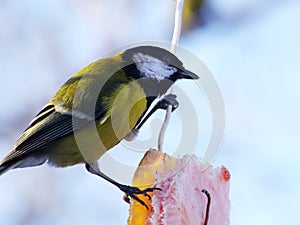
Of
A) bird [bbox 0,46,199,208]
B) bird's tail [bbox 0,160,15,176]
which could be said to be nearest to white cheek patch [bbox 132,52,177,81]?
bird [bbox 0,46,199,208]

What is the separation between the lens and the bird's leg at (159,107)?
151 cm

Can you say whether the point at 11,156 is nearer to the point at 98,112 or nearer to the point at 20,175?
the point at 98,112

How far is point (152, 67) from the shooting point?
168cm

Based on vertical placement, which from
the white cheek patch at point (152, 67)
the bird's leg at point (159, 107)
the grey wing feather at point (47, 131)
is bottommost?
the grey wing feather at point (47, 131)

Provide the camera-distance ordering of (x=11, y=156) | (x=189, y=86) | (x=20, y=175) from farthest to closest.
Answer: (x=20, y=175) < (x=11, y=156) < (x=189, y=86)

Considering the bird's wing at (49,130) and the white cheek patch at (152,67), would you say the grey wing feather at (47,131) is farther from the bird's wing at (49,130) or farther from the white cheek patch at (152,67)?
the white cheek patch at (152,67)

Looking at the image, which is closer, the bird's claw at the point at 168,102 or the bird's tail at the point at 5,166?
the bird's claw at the point at 168,102

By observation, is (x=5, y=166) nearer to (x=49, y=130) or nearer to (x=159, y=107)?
(x=49, y=130)

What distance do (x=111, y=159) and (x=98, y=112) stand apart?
0.36 ft

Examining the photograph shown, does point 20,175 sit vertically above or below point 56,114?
below

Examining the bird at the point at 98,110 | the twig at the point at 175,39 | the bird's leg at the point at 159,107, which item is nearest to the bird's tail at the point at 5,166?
the bird at the point at 98,110

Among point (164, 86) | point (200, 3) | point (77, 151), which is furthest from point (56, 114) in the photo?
point (200, 3)

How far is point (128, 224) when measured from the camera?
145cm

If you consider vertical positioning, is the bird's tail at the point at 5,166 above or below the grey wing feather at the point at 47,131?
below
